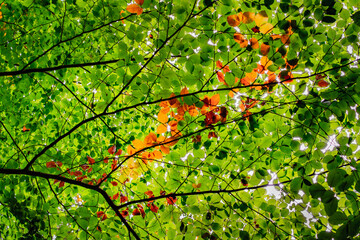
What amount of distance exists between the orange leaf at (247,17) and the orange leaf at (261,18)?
A: 0.04 metres

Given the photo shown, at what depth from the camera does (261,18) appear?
1599 millimetres

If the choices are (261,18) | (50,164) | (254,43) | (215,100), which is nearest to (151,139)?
(215,100)

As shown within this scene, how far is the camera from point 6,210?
212cm

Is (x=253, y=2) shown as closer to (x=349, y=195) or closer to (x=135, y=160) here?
(x=349, y=195)

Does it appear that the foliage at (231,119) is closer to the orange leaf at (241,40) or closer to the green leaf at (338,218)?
the orange leaf at (241,40)

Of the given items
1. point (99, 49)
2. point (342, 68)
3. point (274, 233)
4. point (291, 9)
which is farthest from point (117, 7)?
point (274, 233)

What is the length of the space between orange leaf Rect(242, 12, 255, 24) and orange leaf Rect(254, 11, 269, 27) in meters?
0.04

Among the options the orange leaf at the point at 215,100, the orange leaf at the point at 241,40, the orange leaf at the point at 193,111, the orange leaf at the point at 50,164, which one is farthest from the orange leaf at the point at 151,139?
the orange leaf at the point at 241,40

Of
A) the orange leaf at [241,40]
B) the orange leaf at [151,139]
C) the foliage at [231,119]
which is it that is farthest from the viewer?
the orange leaf at [151,139]

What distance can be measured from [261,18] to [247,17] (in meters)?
0.11

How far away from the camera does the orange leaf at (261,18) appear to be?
157 cm

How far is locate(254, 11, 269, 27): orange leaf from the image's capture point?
157 cm

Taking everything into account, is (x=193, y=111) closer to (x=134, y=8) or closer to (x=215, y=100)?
(x=215, y=100)

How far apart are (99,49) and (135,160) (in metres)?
1.71
